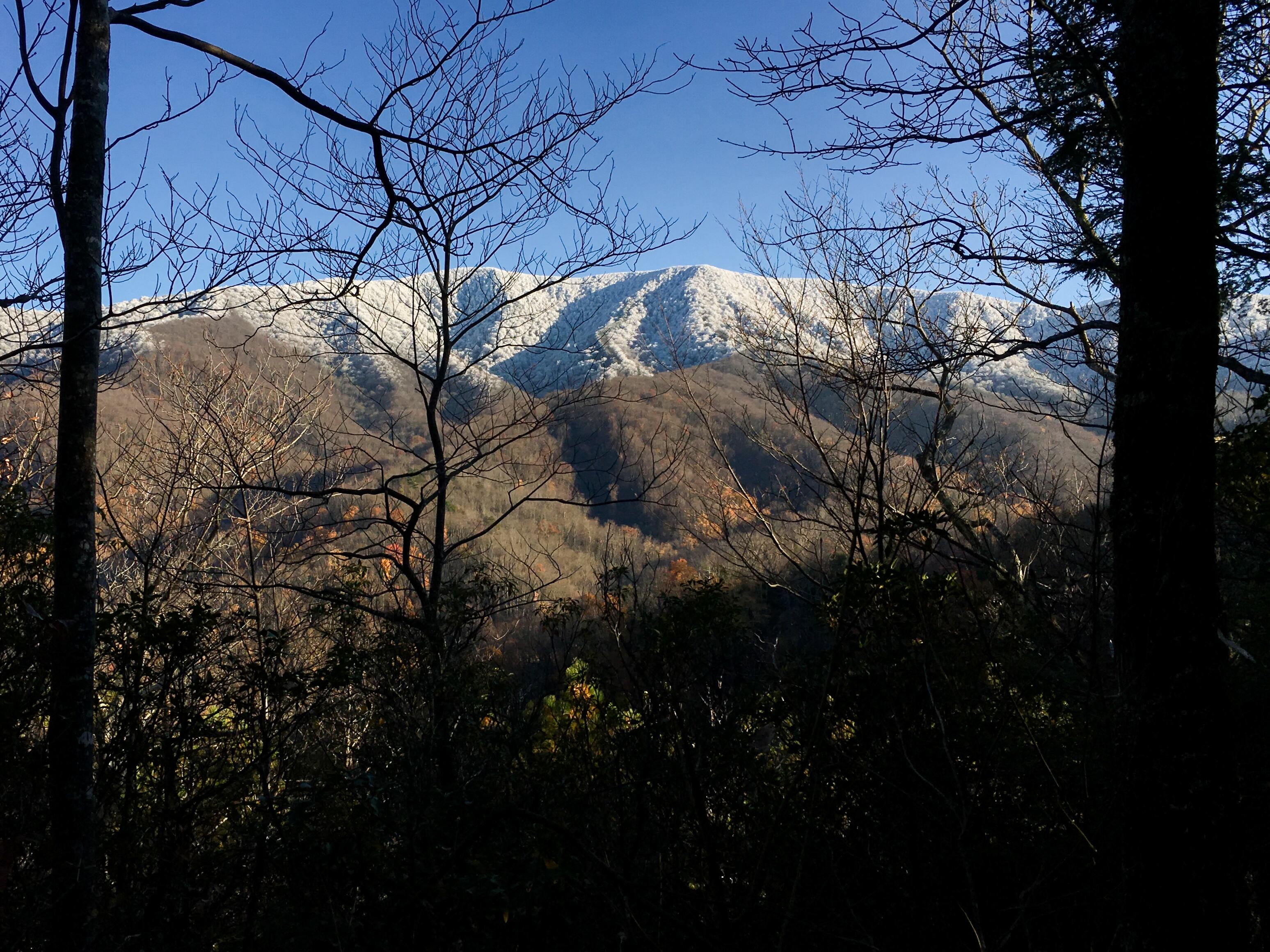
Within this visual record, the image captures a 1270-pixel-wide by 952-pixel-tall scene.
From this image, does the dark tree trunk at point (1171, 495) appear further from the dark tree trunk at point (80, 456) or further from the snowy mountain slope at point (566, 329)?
the dark tree trunk at point (80, 456)

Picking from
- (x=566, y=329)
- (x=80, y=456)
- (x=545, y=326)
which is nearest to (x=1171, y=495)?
(x=80, y=456)

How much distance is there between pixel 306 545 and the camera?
7.04 meters

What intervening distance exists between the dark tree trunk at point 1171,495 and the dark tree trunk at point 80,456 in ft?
12.2

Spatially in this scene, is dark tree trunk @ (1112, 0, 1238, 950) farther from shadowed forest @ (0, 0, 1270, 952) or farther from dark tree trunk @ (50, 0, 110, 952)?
dark tree trunk @ (50, 0, 110, 952)

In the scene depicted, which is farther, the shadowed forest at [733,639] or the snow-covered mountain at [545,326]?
the snow-covered mountain at [545,326]

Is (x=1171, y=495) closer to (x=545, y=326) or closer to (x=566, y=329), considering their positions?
(x=545, y=326)

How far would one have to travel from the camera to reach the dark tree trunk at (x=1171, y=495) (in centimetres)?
205

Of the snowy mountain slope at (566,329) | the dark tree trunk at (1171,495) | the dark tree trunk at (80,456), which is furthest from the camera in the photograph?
the snowy mountain slope at (566,329)

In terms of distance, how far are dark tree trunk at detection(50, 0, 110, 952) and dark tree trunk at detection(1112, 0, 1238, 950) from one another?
372cm

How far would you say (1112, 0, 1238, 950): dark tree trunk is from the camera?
6.73 ft

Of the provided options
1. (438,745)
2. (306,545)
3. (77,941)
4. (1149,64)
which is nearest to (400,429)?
(306,545)

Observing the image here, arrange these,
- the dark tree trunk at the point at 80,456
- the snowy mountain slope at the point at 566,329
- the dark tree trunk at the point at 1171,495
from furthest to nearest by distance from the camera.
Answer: the snowy mountain slope at the point at 566,329, the dark tree trunk at the point at 80,456, the dark tree trunk at the point at 1171,495

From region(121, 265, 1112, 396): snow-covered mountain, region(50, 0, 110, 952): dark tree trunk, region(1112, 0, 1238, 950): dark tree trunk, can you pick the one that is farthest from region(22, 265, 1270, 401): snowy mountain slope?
region(1112, 0, 1238, 950): dark tree trunk

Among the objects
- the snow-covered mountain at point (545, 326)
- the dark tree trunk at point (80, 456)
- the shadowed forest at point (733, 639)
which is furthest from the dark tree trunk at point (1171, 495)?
the dark tree trunk at point (80, 456)
